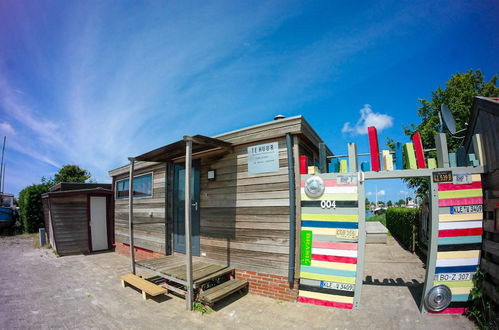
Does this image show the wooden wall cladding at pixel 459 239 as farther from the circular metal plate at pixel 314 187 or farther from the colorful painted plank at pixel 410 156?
the circular metal plate at pixel 314 187

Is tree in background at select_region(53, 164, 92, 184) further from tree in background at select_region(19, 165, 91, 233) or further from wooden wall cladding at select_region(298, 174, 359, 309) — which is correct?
wooden wall cladding at select_region(298, 174, 359, 309)

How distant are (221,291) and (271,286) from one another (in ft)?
3.27

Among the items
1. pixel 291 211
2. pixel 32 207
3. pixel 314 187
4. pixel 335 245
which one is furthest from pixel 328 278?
pixel 32 207

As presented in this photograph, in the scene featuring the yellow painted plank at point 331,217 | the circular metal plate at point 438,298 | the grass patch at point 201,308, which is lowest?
the grass patch at point 201,308

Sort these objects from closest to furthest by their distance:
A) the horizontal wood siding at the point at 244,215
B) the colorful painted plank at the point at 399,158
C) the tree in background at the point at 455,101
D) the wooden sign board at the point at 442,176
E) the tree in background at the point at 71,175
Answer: the wooden sign board at the point at 442,176, the colorful painted plank at the point at 399,158, the horizontal wood siding at the point at 244,215, the tree in background at the point at 455,101, the tree in background at the point at 71,175

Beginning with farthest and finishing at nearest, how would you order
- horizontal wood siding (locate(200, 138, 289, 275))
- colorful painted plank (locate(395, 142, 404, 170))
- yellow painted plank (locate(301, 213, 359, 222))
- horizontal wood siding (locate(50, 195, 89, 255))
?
horizontal wood siding (locate(50, 195, 89, 255)) < horizontal wood siding (locate(200, 138, 289, 275)) < yellow painted plank (locate(301, 213, 359, 222)) < colorful painted plank (locate(395, 142, 404, 170))

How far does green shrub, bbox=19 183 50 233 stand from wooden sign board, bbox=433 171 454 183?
2158 cm

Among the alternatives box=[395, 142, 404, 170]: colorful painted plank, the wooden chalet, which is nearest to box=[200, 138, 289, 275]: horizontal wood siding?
the wooden chalet

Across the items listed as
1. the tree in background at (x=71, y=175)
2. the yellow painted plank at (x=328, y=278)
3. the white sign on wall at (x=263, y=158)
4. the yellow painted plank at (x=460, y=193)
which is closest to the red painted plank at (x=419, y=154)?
the yellow painted plank at (x=460, y=193)

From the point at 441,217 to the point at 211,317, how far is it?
13.8 feet

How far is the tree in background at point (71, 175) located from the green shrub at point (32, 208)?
17.0 m

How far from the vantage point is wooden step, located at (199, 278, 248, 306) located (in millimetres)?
3984

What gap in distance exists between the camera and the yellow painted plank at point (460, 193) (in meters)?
3.65

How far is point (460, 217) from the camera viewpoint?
3.69m
